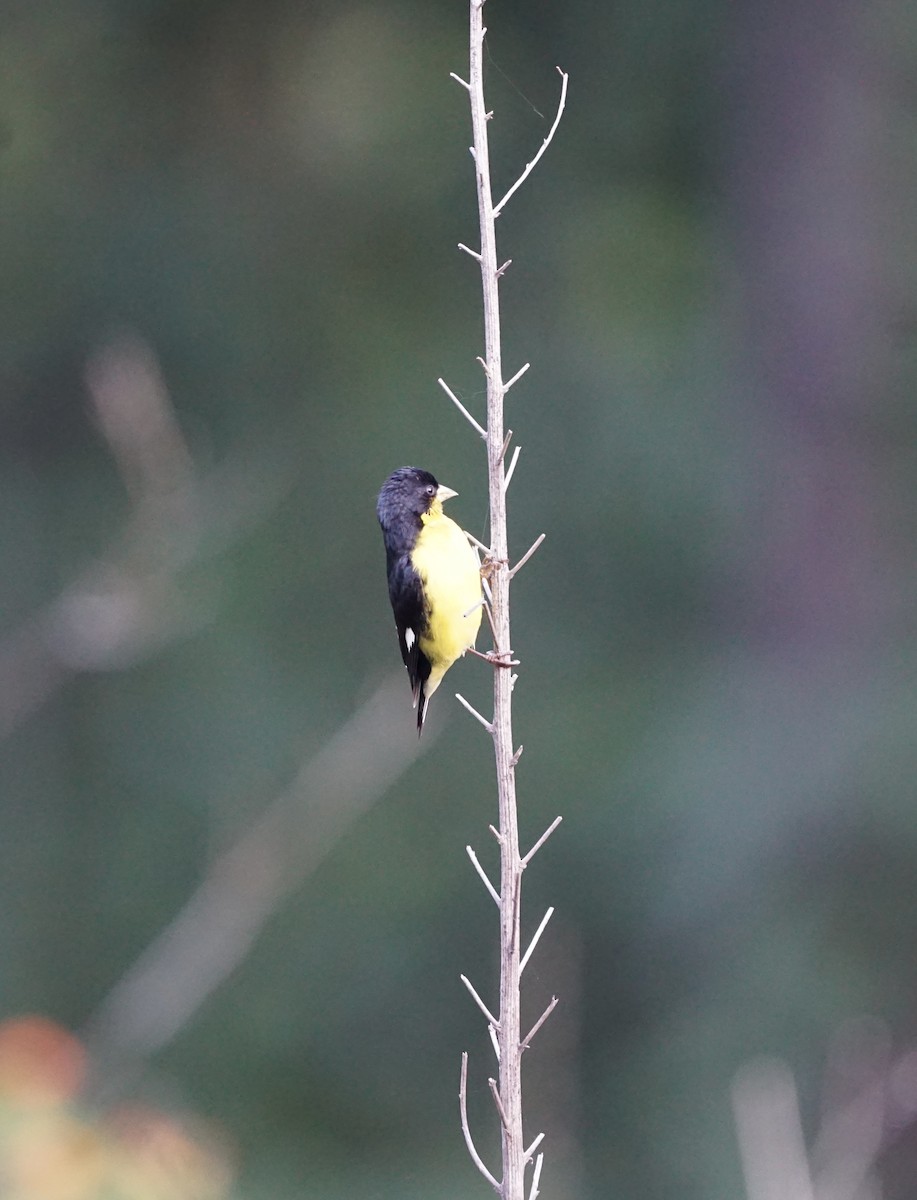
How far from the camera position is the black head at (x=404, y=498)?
13.4 ft

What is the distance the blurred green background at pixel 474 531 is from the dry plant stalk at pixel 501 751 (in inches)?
248

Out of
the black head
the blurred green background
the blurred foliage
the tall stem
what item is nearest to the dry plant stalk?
the tall stem

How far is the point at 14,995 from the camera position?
10078 mm

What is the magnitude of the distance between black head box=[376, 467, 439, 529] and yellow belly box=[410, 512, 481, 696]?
4 centimetres

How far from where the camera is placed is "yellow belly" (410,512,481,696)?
13.0 ft

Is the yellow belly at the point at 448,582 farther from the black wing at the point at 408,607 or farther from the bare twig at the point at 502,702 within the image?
the bare twig at the point at 502,702

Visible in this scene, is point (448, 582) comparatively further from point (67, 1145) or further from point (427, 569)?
point (67, 1145)

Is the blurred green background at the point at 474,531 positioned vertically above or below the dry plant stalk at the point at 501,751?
below

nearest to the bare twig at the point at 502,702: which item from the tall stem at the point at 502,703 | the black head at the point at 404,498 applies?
the tall stem at the point at 502,703

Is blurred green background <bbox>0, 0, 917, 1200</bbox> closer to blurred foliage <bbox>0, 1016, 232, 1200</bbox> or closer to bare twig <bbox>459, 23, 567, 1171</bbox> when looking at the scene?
blurred foliage <bbox>0, 1016, 232, 1200</bbox>

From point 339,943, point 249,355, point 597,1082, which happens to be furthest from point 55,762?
point 597,1082

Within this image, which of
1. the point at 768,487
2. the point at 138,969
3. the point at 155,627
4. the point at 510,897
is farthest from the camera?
the point at 768,487

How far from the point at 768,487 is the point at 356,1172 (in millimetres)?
4387

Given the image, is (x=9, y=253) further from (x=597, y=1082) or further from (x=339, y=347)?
(x=597, y=1082)
